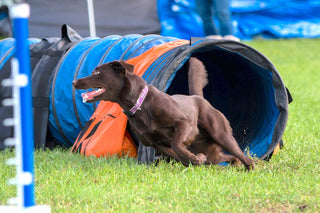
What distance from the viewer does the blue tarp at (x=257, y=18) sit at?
11.9 metres

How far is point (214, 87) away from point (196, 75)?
952 millimetres

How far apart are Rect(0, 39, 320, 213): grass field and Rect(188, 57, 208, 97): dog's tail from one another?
706mm

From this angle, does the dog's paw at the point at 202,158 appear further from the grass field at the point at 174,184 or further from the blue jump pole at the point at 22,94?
the blue jump pole at the point at 22,94

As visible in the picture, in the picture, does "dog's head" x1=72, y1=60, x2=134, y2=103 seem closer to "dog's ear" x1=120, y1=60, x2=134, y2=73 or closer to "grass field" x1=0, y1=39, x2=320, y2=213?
"dog's ear" x1=120, y1=60, x2=134, y2=73

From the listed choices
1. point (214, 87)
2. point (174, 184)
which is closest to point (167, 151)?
point (174, 184)

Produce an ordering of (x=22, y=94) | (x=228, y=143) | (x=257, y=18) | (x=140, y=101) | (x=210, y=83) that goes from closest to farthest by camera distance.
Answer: (x=22, y=94)
(x=140, y=101)
(x=228, y=143)
(x=210, y=83)
(x=257, y=18)

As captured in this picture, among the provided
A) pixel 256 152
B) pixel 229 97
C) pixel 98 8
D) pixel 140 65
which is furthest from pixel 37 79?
pixel 98 8

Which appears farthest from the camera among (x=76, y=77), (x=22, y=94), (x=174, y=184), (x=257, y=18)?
(x=257, y=18)

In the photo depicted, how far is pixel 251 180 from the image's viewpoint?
3.51m

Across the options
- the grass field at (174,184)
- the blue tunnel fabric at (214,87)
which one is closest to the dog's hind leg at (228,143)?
the grass field at (174,184)

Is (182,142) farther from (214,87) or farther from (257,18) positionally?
(257,18)

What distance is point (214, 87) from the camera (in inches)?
203

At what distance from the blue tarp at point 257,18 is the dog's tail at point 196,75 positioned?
745 cm

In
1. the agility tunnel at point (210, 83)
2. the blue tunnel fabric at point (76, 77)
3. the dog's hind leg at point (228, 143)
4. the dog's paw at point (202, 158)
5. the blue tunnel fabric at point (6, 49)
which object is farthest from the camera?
the blue tunnel fabric at point (6, 49)
